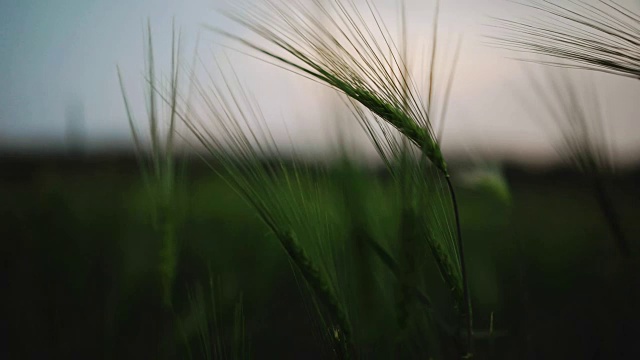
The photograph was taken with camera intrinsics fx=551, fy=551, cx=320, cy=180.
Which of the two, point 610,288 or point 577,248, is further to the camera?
point 577,248

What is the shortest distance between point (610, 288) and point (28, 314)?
80 cm

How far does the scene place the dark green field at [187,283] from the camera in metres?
0.64

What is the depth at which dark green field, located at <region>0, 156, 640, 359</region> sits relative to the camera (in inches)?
25.1

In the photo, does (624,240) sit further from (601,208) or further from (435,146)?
(435,146)

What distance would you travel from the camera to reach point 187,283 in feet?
2.41

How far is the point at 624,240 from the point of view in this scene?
58 cm

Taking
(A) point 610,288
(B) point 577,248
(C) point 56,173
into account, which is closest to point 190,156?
(C) point 56,173

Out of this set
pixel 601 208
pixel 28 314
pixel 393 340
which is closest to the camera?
pixel 393 340

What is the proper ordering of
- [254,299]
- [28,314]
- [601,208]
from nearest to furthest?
[601,208] → [28,314] → [254,299]

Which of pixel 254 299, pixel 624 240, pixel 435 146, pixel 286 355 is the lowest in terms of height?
pixel 286 355

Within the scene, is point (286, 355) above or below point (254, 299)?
below

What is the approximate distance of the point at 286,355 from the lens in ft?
3.35

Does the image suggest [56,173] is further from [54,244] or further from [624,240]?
[624,240]

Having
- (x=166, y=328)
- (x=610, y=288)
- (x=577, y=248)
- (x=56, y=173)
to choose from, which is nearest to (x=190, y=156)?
(x=166, y=328)
